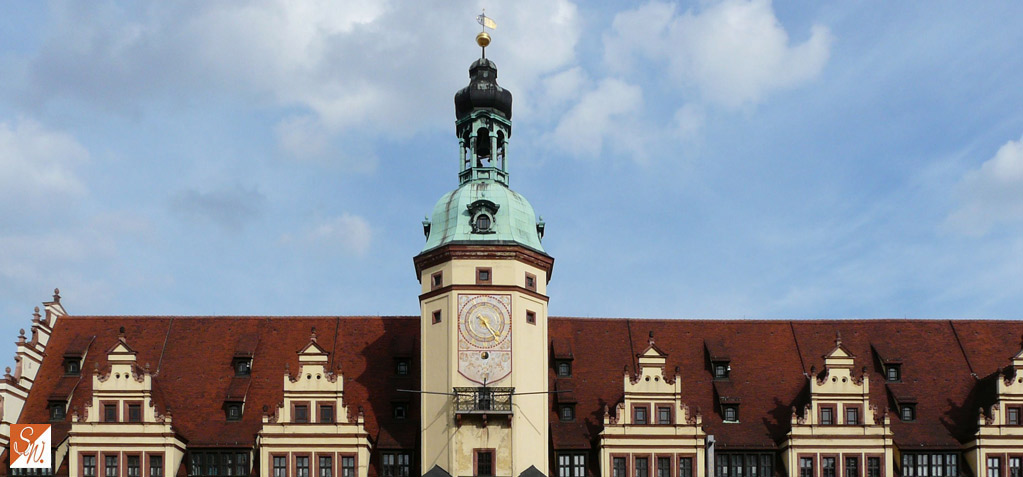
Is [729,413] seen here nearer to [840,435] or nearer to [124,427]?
[840,435]

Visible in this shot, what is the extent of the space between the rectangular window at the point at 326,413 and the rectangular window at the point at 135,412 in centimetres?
687

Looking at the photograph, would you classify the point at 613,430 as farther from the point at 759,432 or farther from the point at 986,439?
the point at 986,439

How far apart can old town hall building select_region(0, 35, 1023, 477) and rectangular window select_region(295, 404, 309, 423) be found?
76mm

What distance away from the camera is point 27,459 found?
64438mm

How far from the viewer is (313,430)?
64062mm

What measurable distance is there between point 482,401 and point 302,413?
692 centimetres

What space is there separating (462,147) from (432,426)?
12.1 metres

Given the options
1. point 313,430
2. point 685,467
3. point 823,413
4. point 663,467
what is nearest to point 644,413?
point 663,467

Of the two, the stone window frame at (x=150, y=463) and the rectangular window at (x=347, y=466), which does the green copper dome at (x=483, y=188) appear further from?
the stone window frame at (x=150, y=463)

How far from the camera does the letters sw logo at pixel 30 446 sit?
64.3 m

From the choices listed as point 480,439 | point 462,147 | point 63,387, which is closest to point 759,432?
point 480,439

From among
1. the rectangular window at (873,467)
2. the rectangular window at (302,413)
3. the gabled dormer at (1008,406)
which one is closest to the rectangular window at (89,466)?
the rectangular window at (302,413)

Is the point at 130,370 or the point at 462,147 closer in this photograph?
the point at 130,370

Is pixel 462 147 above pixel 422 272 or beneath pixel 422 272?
above
